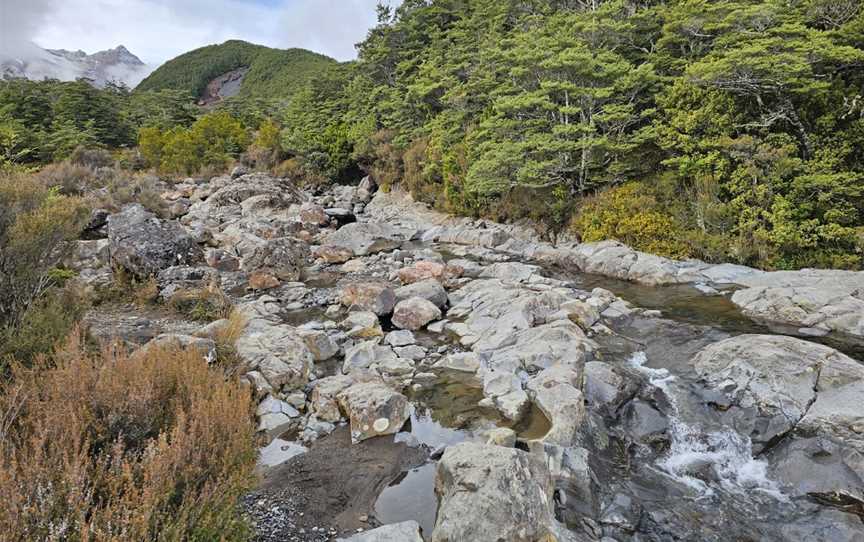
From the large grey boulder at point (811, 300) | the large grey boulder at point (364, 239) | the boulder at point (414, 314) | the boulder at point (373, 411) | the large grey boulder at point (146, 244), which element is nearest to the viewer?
the boulder at point (373, 411)

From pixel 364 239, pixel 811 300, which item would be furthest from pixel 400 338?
pixel 364 239

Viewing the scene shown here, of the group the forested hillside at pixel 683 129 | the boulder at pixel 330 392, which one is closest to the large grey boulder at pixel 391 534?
the boulder at pixel 330 392

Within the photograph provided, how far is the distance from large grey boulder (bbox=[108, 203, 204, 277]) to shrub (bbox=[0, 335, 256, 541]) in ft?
33.0

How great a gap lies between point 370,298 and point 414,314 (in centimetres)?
141

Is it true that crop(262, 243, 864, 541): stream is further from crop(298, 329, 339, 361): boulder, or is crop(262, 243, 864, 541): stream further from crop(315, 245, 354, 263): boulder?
crop(315, 245, 354, 263): boulder

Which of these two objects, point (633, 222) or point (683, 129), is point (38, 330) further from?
A: point (683, 129)

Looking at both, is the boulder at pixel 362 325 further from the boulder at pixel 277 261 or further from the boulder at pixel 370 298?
the boulder at pixel 277 261

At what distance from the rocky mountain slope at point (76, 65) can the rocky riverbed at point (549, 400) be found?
144 metres

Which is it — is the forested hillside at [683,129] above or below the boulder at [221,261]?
above

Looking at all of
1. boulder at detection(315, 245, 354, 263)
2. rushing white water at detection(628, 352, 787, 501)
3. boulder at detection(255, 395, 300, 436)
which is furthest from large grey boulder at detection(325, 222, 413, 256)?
rushing white water at detection(628, 352, 787, 501)

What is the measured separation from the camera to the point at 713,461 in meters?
5.54

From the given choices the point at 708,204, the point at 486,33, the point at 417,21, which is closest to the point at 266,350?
the point at 708,204

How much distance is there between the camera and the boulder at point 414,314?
10.2 m

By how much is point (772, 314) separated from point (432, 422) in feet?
26.4
